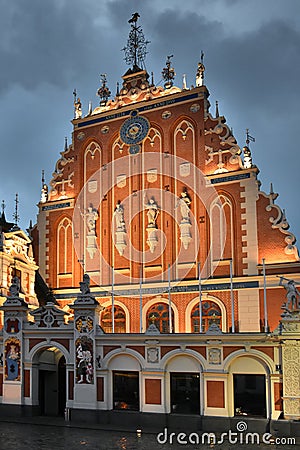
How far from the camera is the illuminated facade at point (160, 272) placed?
17875 millimetres

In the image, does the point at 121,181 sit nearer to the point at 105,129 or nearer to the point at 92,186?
the point at 92,186

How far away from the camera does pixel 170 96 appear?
88.2 ft

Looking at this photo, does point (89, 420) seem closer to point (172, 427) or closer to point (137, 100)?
point (172, 427)

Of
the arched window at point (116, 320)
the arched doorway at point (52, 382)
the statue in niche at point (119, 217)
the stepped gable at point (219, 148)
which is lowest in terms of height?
the arched doorway at point (52, 382)

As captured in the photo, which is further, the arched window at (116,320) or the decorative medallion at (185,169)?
the decorative medallion at (185,169)

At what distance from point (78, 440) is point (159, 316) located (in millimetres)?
9441

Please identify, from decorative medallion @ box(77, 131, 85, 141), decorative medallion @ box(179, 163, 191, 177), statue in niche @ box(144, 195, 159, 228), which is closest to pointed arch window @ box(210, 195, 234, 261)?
decorative medallion @ box(179, 163, 191, 177)

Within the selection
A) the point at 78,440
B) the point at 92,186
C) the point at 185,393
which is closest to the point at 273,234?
the point at 185,393

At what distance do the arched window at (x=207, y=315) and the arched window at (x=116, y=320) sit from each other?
353 cm

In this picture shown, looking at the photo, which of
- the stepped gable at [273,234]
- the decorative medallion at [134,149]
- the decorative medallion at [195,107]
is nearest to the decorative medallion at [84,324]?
the stepped gable at [273,234]

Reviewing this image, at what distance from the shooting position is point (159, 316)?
2508cm

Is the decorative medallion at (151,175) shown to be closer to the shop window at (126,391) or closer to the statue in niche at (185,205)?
the statue in niche at (185,205)

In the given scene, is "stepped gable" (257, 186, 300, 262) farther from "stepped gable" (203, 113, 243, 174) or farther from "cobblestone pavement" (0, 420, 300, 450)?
"cobblestone pavement" (0, 420, 300, 450)

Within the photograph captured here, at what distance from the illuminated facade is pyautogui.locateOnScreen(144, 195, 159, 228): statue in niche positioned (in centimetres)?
8
